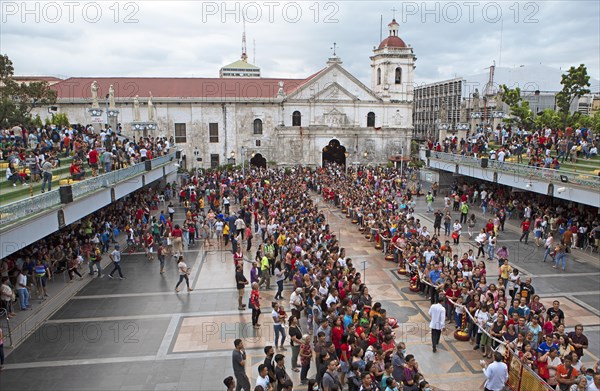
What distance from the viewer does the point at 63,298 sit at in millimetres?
15750

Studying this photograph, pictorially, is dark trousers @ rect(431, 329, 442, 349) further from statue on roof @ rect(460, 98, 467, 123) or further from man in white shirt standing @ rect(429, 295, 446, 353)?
statue on roof @ rect(460, 98, 467, 123)

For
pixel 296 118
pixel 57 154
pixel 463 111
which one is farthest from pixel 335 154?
pixel 57 154

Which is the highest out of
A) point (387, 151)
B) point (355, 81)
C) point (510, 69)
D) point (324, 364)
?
point (510, 69)

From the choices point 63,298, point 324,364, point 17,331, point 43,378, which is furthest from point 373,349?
point 63,298

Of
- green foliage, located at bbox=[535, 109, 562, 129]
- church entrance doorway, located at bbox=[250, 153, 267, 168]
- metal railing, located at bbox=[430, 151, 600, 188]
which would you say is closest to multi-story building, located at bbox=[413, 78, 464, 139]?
green foliage, located at bbox=[535, 109, 562, 129]

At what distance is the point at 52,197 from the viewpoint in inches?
558

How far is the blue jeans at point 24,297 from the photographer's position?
14.4 meters

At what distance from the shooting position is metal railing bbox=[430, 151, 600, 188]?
787 inches

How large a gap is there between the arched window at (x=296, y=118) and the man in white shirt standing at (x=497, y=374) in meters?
47.3

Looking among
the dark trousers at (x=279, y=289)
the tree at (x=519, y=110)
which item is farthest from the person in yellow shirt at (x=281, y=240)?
the tree at (x=519, y=110)

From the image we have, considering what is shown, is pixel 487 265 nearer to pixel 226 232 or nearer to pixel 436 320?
pixel 436 320

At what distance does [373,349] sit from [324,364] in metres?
1.12

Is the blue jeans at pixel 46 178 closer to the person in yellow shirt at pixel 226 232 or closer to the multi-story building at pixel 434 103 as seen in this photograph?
the person in yellow shirt at pixel 226 232

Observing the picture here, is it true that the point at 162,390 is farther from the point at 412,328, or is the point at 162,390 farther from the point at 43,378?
the point at 412,328
